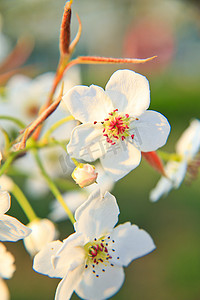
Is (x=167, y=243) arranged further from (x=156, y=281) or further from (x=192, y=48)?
(x=192, y=48)

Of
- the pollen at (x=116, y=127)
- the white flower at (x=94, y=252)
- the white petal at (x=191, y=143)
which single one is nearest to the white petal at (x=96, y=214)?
the white flower at (x=94, y=252)

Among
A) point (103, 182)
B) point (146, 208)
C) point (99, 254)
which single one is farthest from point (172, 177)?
point (146, 208)

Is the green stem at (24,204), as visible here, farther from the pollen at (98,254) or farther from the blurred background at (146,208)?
the blurred background at (146,208)

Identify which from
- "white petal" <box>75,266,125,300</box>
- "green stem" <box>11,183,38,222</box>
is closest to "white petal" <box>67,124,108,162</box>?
"white petal" <box>75,266,125,300</box>

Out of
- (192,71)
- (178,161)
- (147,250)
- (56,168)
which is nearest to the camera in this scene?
(147,250)

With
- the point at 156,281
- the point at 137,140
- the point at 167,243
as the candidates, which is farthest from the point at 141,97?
the point at 167,243

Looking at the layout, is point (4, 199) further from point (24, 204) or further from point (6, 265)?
point (24, 204)

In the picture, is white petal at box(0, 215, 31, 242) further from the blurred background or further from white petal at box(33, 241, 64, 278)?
the blurred background
